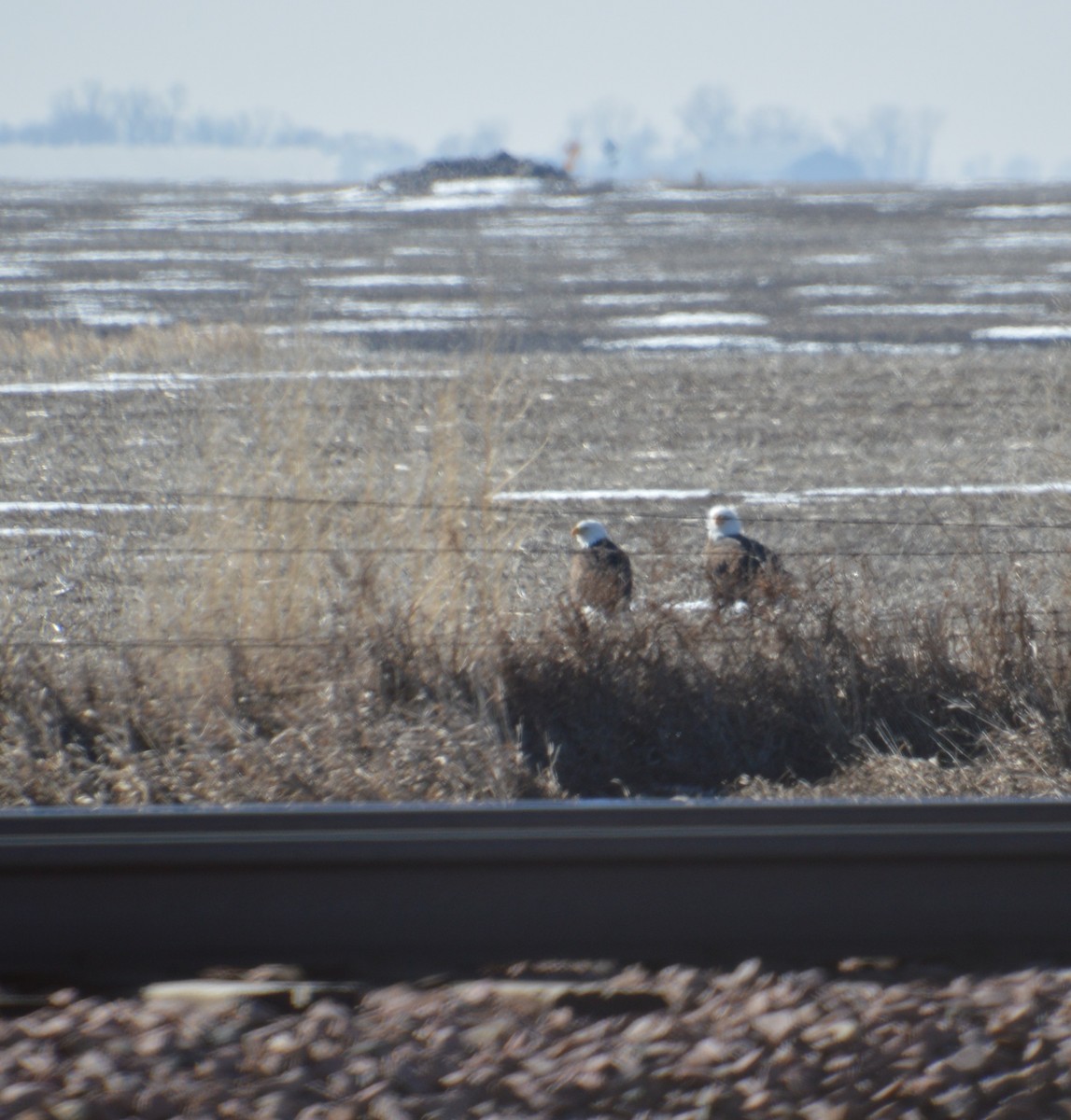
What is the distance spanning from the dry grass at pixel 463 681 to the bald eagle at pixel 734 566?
212 millimetres

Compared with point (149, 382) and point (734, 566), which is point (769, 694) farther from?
point (149, 382)

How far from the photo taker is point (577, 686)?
260 inches

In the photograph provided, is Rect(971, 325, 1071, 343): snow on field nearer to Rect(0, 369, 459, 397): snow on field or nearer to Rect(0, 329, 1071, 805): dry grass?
Rect(0, 369, 459, 397): snow on field

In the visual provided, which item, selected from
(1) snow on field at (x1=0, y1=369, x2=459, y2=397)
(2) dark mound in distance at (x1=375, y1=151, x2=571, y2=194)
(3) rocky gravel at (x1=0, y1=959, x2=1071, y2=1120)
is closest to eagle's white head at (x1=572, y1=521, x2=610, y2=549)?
(3) rocky gravel at (x1=0, y1=959, x2=1071, y2=1120)

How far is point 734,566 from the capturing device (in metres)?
7.54

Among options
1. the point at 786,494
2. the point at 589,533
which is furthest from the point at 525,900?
the point at 786,494

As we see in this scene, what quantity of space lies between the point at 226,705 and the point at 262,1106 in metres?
3.19

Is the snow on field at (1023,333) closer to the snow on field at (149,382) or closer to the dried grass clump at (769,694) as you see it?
the snow on field at (149,382)

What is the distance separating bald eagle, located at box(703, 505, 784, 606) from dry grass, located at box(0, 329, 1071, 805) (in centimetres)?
21

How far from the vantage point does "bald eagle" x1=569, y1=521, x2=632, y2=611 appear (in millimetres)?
7078

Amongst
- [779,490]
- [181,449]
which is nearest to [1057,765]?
[779,490]

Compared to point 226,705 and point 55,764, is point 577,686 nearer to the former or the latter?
point 226,705

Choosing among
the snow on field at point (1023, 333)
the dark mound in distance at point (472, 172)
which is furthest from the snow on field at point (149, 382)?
the dark mound in distance at point (472, 172)

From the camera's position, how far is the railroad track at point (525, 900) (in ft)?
13.3
